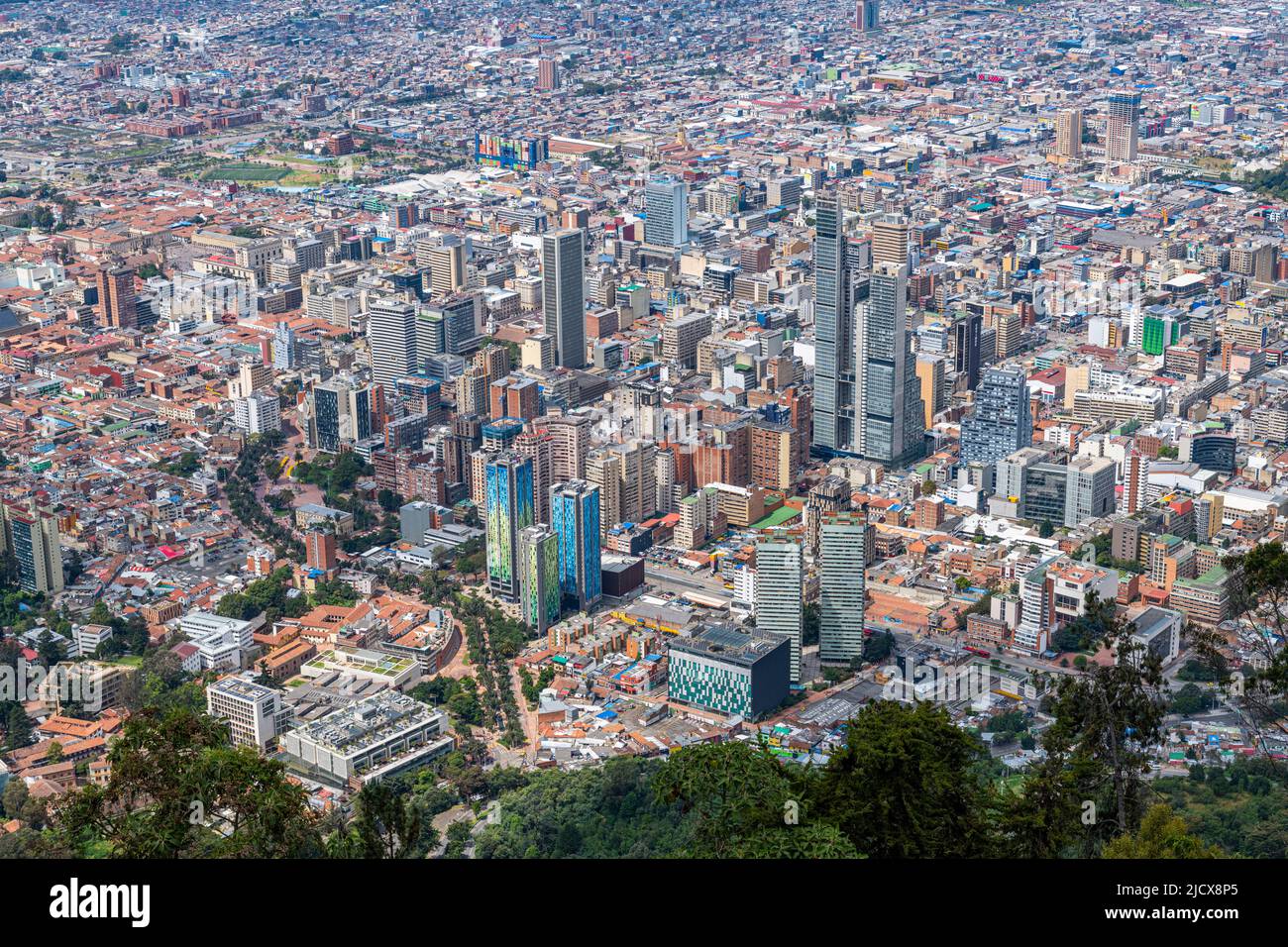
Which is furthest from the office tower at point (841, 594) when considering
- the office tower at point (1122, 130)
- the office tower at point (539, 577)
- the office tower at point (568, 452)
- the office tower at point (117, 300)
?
the office tower at point (1122, 130)

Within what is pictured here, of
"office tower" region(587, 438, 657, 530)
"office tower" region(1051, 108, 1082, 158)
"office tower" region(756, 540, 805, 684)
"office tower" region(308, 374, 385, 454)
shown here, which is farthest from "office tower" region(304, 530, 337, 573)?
"office tower" region(1051, 108, 1082, 158)

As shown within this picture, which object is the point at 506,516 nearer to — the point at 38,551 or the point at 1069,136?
the point at 38,551

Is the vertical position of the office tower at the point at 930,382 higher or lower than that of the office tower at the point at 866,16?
lower

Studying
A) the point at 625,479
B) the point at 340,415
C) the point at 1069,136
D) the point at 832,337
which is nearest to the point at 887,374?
the point at 832,337

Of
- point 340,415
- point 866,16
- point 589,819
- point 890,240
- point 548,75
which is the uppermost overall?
point 866,16

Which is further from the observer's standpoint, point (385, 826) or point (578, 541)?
point (578, 541)

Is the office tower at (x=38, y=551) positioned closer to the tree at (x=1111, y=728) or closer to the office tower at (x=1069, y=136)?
the tree at (x=1111, y=728)
